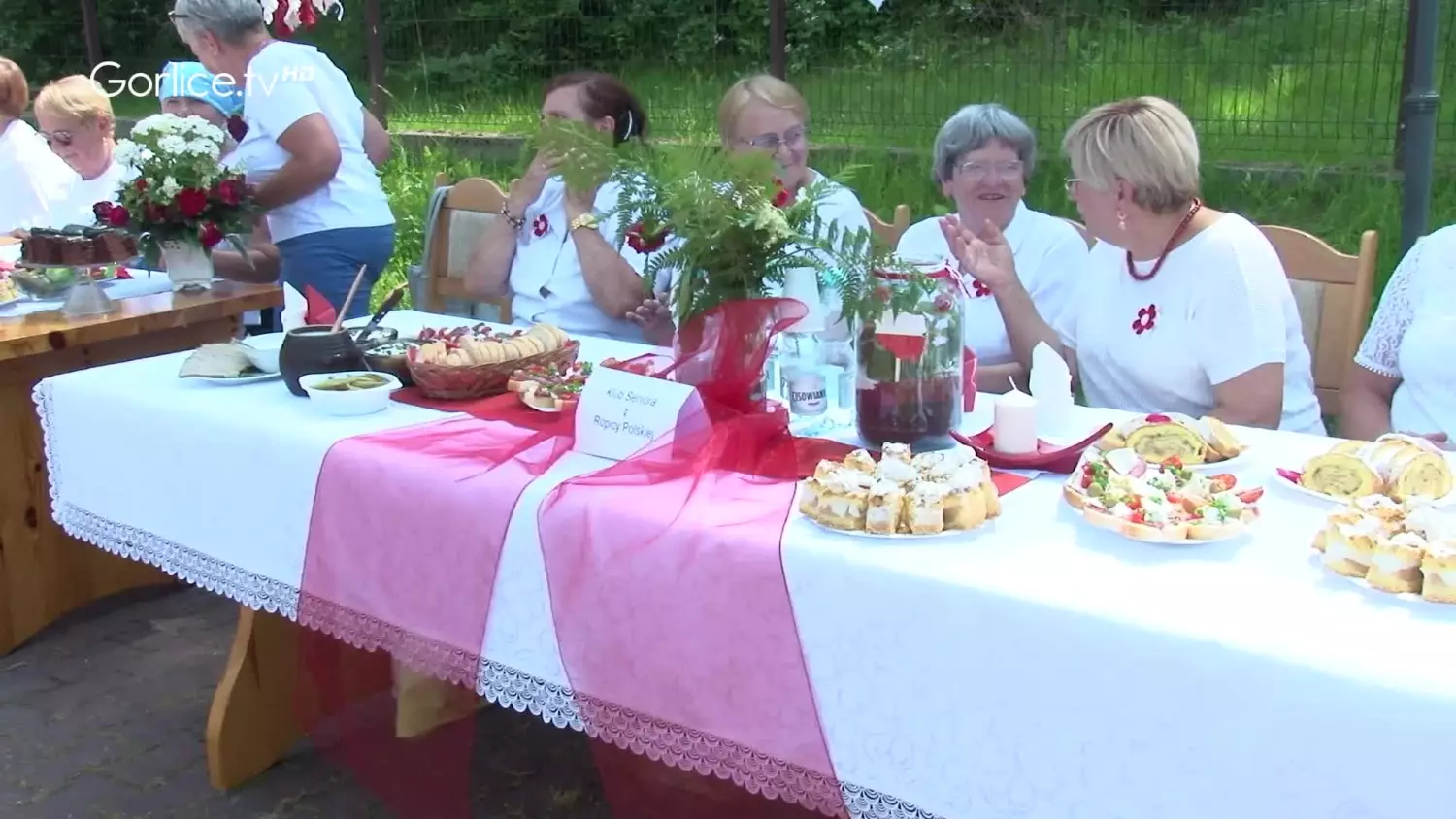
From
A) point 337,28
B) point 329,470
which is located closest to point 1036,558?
point 329,470

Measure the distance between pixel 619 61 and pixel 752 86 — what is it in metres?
3.55

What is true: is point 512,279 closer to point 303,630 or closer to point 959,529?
point 303,630

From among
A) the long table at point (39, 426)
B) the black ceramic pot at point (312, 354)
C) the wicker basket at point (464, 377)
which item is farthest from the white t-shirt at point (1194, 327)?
the long table at point (39, 426)

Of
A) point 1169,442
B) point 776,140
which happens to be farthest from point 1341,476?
point 776,140

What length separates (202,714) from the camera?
9.15ft

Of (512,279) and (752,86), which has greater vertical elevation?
(752,86)

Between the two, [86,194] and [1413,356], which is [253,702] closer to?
[1413,356]

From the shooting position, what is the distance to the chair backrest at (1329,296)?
2.53 metres

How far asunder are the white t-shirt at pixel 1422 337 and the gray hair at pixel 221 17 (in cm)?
305

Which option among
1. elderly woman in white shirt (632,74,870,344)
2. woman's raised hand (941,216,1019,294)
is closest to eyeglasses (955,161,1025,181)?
elderly woman in white shirt (632,74,870,344)

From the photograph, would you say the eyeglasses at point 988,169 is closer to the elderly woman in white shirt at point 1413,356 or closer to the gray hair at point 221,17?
the elderly woman in white shirt at point 1413,356

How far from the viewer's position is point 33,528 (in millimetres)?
3152

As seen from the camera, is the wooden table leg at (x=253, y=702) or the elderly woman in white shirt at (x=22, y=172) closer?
the wooden table leg at (x=253, y=702)

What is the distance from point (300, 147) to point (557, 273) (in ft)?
3.43
